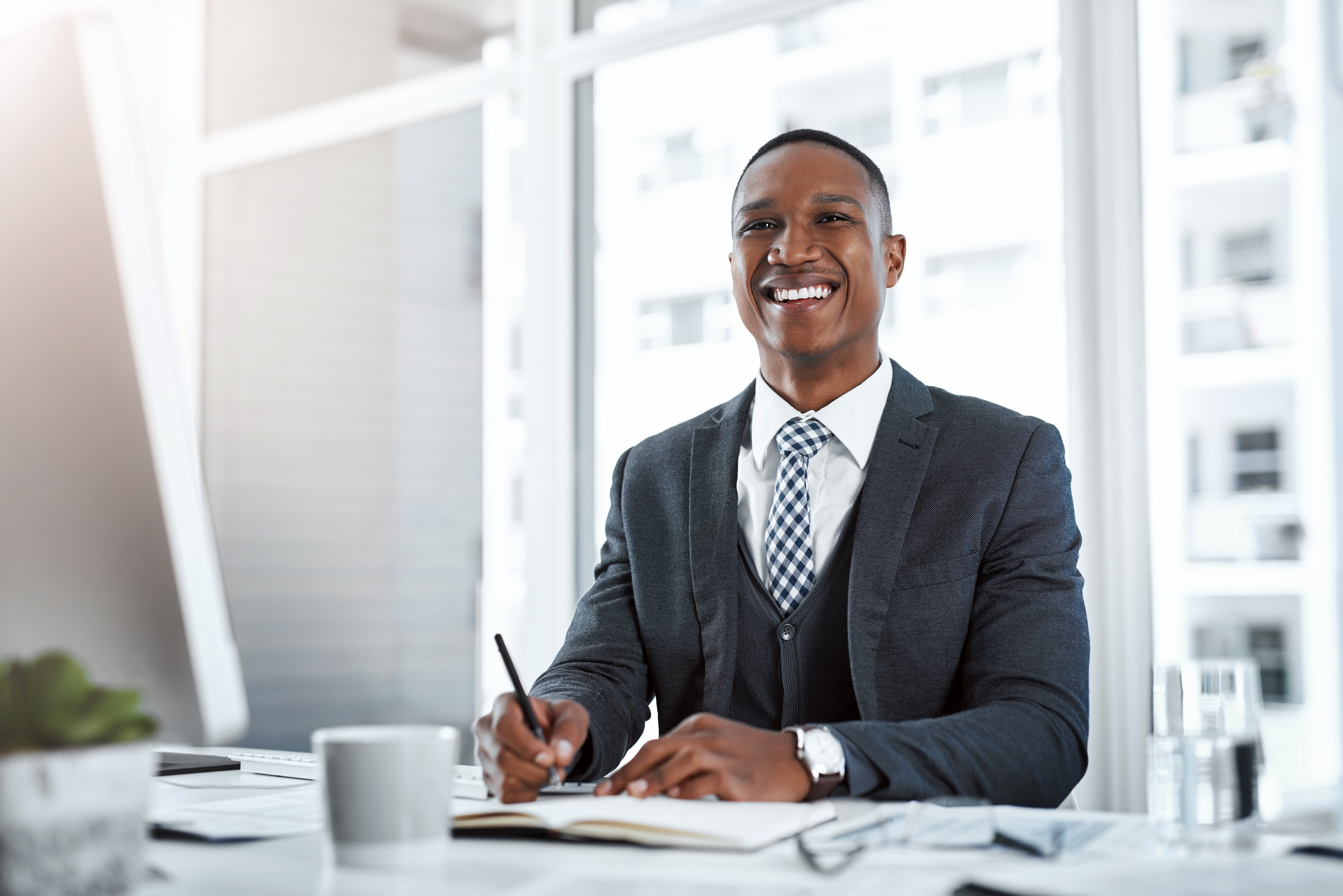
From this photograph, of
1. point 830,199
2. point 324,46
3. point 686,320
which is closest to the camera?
point 830,199

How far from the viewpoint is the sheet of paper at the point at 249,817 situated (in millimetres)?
925

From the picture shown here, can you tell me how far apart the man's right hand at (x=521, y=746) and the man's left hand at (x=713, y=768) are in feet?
0.24

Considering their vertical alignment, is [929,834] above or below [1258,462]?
below

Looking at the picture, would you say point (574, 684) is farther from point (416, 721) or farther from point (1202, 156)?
point (416, 721)

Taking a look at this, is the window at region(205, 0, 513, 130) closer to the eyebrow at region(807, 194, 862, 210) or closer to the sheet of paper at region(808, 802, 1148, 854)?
the eyebrow at region(807, 194, 862, 210)

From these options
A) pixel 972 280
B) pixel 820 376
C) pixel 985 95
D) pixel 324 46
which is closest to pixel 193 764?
pixel 820 376

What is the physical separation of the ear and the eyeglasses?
118 centimetres

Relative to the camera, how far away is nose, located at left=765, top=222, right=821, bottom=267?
5.98ft

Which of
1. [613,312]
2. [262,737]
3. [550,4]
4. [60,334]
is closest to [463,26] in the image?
[550,4]

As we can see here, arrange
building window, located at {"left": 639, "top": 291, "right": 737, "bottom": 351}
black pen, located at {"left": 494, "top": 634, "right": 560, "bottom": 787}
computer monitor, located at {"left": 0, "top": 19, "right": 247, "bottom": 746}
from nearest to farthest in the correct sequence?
computer monitor, located at {"left": 0, "top": 19, "right": 247, "bottom": 746}
black pen, located at {"left": 494, "top": 634, "right": 560, "bottom": 787}
building window, located at {"left": 639, "top": 291, "right": 737, "bottom": 351}

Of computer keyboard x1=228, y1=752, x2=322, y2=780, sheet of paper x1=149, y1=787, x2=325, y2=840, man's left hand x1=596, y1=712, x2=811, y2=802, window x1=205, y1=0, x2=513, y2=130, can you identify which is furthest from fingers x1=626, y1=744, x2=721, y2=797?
window x1=205, y1=0, x2=513, y2=130

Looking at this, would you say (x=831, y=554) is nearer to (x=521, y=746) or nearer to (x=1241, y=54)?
(x=521, y=746)

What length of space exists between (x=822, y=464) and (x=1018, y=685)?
45 cm

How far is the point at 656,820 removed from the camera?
88cm
